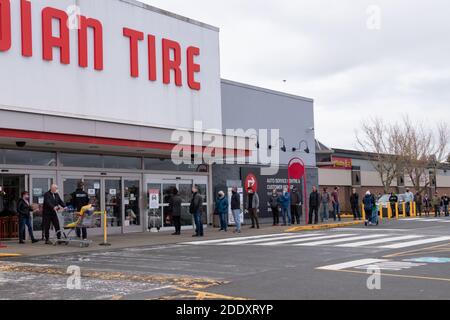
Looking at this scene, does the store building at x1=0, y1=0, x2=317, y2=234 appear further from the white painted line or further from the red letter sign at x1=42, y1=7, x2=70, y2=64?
the white painted line

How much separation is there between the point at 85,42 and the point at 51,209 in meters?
5.91

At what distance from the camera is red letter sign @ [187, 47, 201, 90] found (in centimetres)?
2347

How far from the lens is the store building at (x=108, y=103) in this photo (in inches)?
695

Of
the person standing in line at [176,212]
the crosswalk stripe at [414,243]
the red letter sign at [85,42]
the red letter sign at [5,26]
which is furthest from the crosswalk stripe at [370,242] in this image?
the red letter sign at [5,26]

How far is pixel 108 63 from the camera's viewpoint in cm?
2033

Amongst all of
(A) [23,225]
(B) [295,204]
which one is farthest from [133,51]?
(B) [295,204]

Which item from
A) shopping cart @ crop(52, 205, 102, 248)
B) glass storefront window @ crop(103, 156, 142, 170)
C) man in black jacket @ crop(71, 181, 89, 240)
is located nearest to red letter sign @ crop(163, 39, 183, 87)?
glass storefront window @ crop(103, 156, 142, 170)

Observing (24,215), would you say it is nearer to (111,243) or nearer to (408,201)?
(111,243)

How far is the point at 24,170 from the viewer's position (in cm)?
1897

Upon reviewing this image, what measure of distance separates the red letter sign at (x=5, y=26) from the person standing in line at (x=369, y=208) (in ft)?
49.7

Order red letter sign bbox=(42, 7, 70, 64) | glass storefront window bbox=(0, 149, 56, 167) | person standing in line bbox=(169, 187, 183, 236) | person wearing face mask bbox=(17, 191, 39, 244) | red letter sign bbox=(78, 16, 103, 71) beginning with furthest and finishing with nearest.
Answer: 1. person standing in line bbox=(169, 187, 183, 236)
2. red letter sign bbox=(78, 16, 103, 71)
3. glass storefront window bbox=(0, 149, 56, 167)
4. red letter sign bbox=(42, 7, 70, 64)
5. person wearing face mask bbox=(17, 191, 39, 244)

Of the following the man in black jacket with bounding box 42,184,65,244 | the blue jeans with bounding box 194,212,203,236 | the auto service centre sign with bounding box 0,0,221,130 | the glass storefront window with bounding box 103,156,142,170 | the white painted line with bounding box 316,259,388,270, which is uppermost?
the auto service centre sign with bounding box 0,0,221,130

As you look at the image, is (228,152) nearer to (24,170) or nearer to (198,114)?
(198,114)

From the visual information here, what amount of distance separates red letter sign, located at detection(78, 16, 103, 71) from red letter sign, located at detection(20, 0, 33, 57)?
1.88 metres
